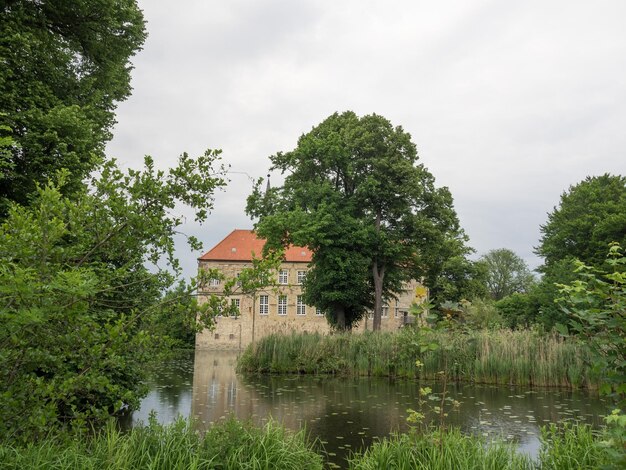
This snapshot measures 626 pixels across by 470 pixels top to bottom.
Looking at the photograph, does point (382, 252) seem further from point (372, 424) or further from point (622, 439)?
point (622, 439)

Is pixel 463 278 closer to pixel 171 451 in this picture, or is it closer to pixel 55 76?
pixel 55 76

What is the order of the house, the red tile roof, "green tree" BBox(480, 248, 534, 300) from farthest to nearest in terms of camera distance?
1. "green tree" BBox(480, 248, 534, 300)
2. the red tile roof
3. the house

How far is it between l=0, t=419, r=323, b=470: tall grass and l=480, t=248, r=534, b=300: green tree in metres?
62.4

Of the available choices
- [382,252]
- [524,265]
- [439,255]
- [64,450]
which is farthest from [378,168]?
[524,265]

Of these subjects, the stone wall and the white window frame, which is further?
the white window frame

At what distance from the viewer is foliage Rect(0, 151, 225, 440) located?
9.95 ft

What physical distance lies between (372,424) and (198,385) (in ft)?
24.9

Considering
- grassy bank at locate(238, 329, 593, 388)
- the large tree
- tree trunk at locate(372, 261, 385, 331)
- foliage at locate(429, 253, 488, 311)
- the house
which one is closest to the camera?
grassy bank at locate(238, 329, 593, 388)

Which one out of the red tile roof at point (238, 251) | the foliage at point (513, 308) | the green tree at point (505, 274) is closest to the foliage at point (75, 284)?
the foliage at point (513, 308)

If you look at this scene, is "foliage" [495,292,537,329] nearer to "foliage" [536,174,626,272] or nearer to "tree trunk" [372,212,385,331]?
"foliage" [536,174,626,272]

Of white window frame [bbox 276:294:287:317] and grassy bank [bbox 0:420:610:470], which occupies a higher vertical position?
white window frame [bbox 276:294:287:317]

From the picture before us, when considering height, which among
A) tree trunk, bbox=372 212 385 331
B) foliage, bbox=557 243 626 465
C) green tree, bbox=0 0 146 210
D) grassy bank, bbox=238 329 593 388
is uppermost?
green tree, bbox=0 0 146 210

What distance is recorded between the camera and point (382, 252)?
2742cm

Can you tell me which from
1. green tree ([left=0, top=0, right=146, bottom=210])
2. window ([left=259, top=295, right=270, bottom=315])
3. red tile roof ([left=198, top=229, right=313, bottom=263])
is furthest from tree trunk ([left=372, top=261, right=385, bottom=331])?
window ([left=259, top=295, right=270, bottom=315])
